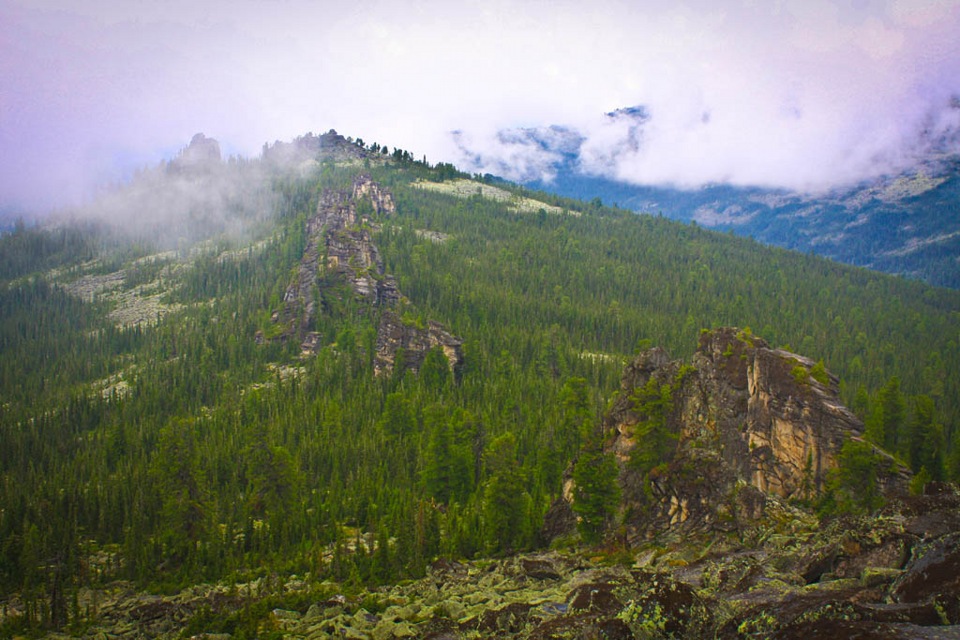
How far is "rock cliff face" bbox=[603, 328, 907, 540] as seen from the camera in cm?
5403

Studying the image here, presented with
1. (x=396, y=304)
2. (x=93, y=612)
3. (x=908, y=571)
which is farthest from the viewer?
(x=396, y=304)

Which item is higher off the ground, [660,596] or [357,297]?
[660,596]

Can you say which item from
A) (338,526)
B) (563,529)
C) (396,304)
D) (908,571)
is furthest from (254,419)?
(908,571)

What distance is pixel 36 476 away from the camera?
3846 inches

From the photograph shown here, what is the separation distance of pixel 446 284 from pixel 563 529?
13084 cm

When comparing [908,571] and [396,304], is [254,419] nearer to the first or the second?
[396,304]

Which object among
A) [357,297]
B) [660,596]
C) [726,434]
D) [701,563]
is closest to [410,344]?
[357,297]

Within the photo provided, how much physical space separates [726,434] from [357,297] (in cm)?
11881

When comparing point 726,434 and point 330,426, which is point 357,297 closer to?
point 330,426

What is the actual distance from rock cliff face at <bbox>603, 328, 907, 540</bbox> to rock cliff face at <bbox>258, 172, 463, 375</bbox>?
7396 centimetres

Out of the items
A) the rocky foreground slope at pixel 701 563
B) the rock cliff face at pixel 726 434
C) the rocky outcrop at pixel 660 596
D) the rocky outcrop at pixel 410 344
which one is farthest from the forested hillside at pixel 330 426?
the rock cliff face at pixel 726 434

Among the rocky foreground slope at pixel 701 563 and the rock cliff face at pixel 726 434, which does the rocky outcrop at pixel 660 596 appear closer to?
the rocky foreground slope at pixel 701 563

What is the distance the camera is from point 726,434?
65.4 meters

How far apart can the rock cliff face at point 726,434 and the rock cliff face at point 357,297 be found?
7396 centimetres
